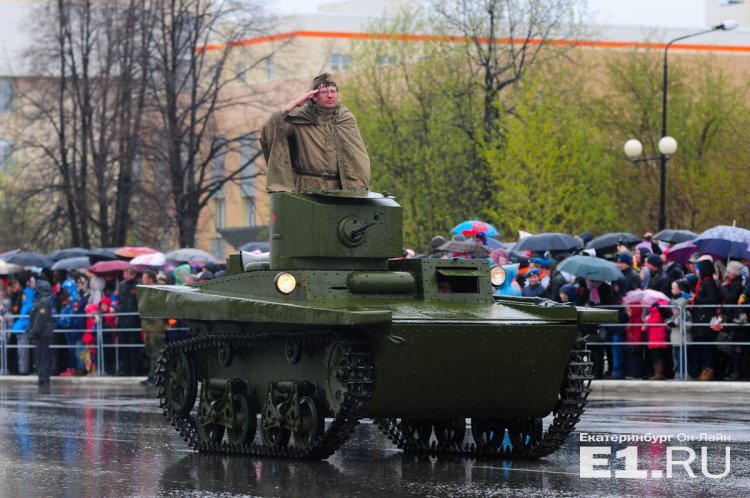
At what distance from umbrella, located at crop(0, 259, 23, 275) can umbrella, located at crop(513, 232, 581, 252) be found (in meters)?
10.9

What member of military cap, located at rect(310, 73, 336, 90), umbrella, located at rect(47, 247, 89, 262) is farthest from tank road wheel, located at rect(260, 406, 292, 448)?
umbrella, located at rect(47, 247, 89, 262)

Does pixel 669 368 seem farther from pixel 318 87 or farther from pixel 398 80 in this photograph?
pixel 398 80

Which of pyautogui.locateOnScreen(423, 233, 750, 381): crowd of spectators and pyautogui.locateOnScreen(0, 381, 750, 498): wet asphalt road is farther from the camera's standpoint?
pyautogui.locateOnScreen(423, 233, 750, 381): crowd of spectators

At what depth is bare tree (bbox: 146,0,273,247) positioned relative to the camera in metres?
41.6

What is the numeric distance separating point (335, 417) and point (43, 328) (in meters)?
16.8

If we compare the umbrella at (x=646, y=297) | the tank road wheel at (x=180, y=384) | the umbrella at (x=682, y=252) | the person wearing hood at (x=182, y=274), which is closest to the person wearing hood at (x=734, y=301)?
the umbrella at (x=646, y=297)

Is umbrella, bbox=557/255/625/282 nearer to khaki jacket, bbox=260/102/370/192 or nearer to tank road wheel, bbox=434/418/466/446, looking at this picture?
tank road wheel, bbox=434/418/466/446

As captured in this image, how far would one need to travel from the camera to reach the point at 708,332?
919 inches

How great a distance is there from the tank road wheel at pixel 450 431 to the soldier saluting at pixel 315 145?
2300 mm

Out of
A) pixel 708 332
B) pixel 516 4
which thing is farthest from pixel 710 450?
pixel 516 4

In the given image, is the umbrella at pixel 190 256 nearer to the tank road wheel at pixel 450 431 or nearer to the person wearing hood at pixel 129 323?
the person wearing hood at pixel 129 323

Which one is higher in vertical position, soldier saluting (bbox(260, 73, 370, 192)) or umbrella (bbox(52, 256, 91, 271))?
soldier saluting (bbox(260, 73, 370, 192))

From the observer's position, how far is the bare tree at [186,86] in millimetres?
41625

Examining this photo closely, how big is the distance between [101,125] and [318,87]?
28.4 metres
